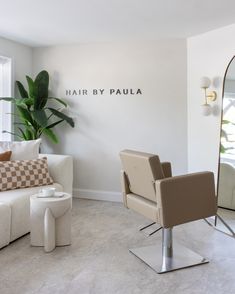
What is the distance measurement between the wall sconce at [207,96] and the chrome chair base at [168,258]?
1635 millimetres

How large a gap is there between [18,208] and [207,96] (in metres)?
2.43

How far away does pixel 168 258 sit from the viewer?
2717 mm

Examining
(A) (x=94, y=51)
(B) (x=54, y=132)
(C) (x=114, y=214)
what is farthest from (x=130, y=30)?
(C) (x=114, y=214)

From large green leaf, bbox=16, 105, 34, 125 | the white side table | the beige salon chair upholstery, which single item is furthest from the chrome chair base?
large green leaf, bbox=16, 105, 34, 125

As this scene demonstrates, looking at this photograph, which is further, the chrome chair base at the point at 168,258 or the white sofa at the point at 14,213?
the white sofa at the point at 14,213

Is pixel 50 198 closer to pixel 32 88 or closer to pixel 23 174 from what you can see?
pixel 23 174

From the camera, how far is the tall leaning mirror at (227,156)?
3521 millimetres

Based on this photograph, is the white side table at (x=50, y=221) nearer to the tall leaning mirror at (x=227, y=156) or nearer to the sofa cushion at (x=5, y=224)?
the sofa cushion at (x=5, y=224)

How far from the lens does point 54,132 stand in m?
4.91

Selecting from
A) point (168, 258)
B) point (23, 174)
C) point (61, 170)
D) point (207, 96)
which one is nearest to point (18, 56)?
point (61, 170)

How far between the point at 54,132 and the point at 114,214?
5.30ft

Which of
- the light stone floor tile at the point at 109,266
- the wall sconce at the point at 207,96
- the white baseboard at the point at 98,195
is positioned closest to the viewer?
the light stone floor tile at the point at 109,266

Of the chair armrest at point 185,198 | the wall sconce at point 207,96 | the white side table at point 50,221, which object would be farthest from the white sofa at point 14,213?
the wall sconce at point 207,96

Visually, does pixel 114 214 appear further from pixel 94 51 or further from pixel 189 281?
pixel 94 51
